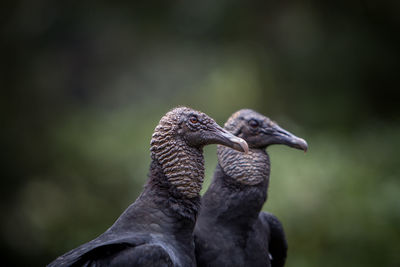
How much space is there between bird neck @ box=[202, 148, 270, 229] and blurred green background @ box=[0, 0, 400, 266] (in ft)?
8.50

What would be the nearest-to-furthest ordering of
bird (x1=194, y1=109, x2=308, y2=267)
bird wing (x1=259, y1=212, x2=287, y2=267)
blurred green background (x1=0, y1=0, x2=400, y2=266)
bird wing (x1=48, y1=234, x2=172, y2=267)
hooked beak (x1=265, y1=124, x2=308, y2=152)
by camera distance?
1. bird wing (x1=48, y1=234, x2=172, y2=267)
2. bird (x1=194, y1=109, x2=308, y2=267)
3. hooked beak (x1=265, y1=124, x2=308, y2=152)
4. bird wing (x1=259, y1=212, x2=287, y2=267)
5. blurred green background (x1=0, y1=0, x2=400, y2=266)

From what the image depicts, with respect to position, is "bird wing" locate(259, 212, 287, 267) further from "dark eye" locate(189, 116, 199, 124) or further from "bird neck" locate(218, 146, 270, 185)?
"dark eye" locate(189, 116, 199, 124)

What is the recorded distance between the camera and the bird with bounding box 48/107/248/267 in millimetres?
2184

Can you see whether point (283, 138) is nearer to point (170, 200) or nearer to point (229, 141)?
point (229, 141)

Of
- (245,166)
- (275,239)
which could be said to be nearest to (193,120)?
(245,166)

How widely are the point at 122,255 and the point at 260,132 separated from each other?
3.72 feet

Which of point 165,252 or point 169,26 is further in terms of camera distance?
point 169,26

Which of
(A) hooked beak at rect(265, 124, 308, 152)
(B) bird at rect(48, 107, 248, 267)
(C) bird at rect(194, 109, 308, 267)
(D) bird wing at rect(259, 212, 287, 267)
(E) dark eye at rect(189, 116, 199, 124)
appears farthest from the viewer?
(D) bird wing at rect(259, 212, 287, 267)

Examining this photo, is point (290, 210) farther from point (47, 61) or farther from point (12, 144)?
point (47, 61)

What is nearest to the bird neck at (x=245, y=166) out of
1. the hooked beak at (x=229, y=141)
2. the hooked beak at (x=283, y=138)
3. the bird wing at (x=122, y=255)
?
the hooked beak at (x=283, y=138)

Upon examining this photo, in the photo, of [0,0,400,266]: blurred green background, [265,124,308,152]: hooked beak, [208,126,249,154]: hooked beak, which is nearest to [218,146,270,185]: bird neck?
[265,124,308,152]: hooked beak

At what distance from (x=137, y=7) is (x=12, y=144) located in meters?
3.11

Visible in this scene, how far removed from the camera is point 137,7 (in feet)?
25.4

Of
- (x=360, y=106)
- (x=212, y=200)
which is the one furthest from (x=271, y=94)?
(x=212, y=200)
